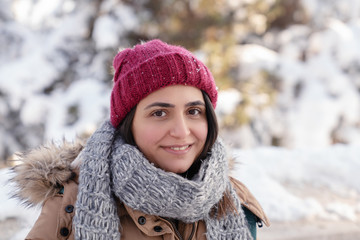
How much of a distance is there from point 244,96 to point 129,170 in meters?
4.55

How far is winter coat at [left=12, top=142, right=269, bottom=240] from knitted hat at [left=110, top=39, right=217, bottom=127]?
0.35 metres

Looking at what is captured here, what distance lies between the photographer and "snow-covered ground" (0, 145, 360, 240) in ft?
8.71

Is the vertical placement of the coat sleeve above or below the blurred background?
below

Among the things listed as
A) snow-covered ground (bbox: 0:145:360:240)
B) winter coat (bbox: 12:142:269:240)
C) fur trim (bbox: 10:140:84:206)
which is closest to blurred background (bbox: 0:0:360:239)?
snow-covered ground (bbox: 0:145:360:240)

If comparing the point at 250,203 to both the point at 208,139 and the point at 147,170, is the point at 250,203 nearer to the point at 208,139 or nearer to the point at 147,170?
the point at 208,139

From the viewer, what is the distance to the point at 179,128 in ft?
4.73

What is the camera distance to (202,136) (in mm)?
1546

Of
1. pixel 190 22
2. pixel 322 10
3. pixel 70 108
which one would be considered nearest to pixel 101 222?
pixel 70 108

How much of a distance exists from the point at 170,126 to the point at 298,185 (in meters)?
2.80

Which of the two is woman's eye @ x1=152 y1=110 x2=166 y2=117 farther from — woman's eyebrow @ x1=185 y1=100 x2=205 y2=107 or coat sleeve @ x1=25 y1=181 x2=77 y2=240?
coat sleeve @ x1=25 y1=181 x2=77 y2=240

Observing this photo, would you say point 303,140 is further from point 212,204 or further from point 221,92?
point 212,204

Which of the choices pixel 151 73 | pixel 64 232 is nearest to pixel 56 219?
pixel 64 232

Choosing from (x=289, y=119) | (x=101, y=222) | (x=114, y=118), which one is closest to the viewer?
(x=101, y=222)

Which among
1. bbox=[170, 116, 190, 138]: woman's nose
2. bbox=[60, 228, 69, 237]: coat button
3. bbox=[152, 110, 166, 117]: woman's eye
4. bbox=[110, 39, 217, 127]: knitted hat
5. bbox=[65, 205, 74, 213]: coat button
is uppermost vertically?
bbox=[110, 39, 217, 127]: knitted hat
